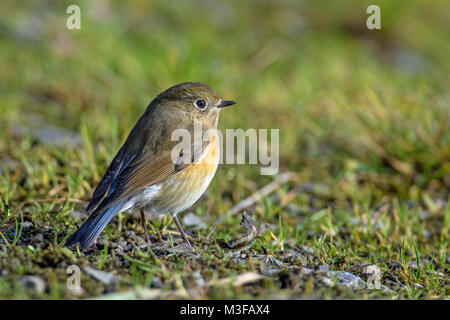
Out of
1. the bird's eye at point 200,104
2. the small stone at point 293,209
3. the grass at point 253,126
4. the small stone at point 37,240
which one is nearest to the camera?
the grass at point 253,126

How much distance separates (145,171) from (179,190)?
267mm

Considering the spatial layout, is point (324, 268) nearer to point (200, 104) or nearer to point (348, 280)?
point (348, 280)

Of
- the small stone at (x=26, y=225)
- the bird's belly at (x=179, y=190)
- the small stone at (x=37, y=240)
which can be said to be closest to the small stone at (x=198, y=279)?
the bird's belly at (x=179, y=190)

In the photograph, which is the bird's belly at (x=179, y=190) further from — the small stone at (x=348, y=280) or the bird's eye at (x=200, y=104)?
the small stone at (x=348, y=280)

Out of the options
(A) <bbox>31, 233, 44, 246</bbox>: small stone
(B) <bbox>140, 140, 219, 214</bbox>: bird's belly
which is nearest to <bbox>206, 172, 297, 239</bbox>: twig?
(B) <bbox>140, 140, 219, 214</bbox>: bird's belly

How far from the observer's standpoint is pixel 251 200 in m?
5.20

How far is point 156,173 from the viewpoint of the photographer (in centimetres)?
403

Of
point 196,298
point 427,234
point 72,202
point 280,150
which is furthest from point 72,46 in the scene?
point 196,298

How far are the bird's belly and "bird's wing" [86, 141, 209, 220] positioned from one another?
0.18ft

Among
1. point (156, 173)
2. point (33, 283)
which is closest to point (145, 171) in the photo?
point (156, 173)

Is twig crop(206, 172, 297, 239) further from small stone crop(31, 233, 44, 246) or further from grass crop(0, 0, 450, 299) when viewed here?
small stone crop(31, 233, 44, 246)

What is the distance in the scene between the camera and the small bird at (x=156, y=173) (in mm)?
3898

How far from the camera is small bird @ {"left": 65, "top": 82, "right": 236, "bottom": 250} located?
3898 mm

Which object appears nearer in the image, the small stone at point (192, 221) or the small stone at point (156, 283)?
the small stone at point (156, 283)
